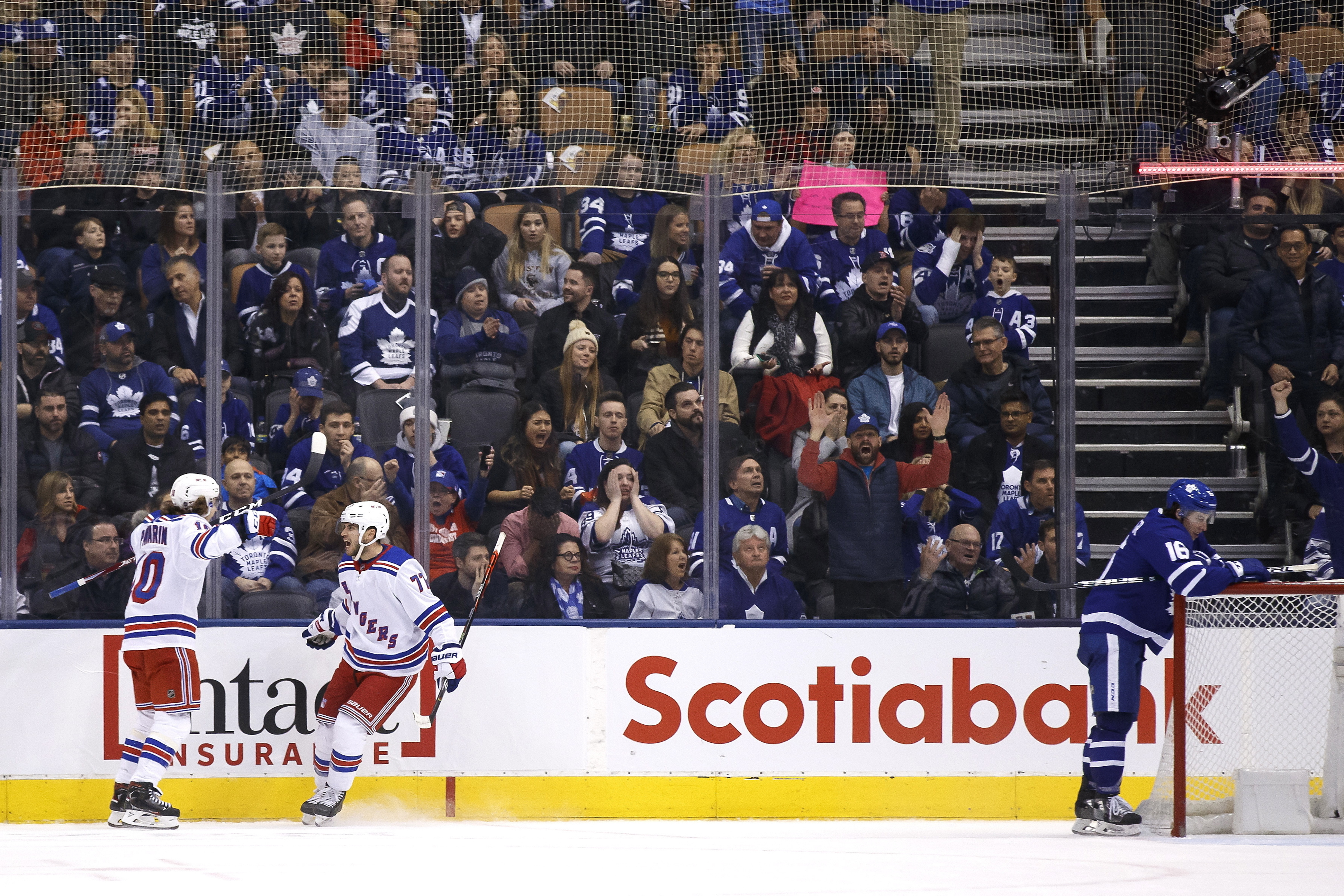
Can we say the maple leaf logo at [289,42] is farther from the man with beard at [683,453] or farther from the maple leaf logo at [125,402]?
the man with beard at [683,453]

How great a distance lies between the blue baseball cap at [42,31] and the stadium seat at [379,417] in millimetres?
2408

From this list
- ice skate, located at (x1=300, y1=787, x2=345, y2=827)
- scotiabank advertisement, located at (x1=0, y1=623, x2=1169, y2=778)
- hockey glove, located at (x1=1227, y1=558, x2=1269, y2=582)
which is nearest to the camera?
hockey glove, located at (x1=1227, y1=558, x2=1269, y2=582)

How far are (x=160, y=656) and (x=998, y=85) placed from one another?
15.0 ft

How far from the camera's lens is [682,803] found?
20.8ft

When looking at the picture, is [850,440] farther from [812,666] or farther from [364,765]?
[364,765]

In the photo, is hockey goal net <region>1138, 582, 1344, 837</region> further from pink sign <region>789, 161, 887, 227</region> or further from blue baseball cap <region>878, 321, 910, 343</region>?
pink sign <region>789, 161, 887, 227</region>

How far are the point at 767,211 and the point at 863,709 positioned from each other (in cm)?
212

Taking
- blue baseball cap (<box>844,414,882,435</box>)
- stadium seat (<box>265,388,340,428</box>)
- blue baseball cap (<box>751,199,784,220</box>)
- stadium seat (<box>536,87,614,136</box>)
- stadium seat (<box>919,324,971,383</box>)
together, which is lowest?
blue baseball cap (<box>844,414,882,435</box>)

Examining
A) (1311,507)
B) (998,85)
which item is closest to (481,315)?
(998,85)

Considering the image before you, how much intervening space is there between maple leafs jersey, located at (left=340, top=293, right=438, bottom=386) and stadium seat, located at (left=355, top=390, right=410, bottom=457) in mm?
62

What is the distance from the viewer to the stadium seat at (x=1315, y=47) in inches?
292

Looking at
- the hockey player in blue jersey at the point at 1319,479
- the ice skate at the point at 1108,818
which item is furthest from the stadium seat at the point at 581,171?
the ice skate at the point at 1108,818

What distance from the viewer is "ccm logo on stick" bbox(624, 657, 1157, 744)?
636 cm

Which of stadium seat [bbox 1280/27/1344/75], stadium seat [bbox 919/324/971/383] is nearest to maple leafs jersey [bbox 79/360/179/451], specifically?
stadium seat [bbox 919/324/971/383]
